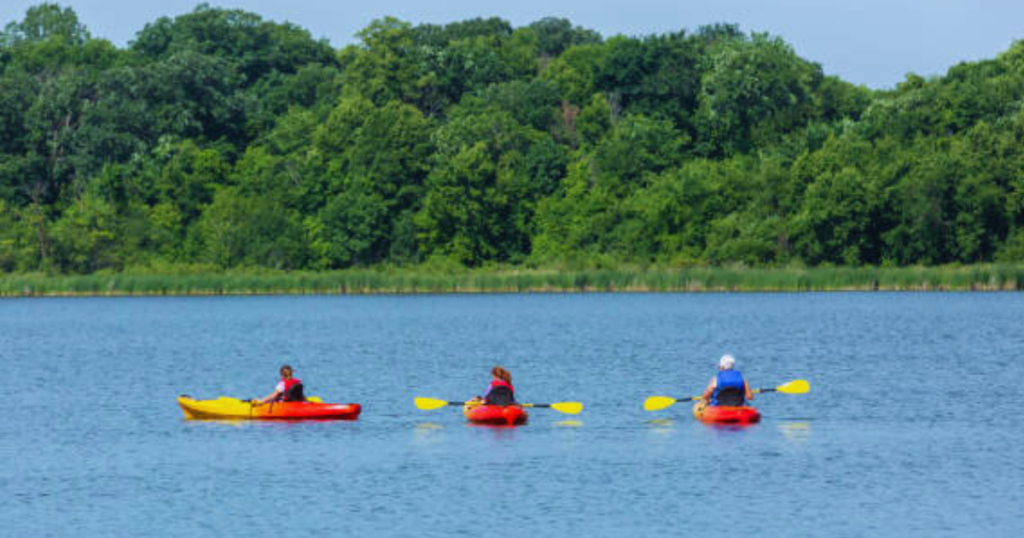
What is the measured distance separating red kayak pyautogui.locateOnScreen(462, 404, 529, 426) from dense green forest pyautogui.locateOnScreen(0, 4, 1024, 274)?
2570 inches

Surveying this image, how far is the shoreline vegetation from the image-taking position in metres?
84.9

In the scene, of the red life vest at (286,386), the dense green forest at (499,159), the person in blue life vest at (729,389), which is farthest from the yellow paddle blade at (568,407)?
the dense green forest at (499,159)

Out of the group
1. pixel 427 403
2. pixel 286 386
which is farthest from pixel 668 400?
pixel 286 386

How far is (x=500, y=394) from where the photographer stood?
33406 mm

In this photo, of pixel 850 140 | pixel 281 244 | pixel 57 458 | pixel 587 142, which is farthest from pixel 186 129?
pixel 57 458

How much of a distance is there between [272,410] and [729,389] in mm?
9650

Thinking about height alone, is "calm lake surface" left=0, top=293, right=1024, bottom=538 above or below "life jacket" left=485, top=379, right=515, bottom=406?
below

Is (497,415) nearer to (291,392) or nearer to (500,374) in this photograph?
(500,374)

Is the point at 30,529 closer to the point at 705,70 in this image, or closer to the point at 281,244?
the point at 281,244

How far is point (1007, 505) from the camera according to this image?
24609 mm

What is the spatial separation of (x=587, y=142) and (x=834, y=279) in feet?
120

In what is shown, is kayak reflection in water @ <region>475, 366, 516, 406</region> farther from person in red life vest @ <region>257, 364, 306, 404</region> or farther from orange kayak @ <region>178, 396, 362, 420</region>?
person in red life vest @ <region>257, 364, 306, 404</region>

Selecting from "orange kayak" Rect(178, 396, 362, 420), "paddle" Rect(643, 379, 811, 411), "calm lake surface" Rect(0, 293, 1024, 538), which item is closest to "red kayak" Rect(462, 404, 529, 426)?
"calm lake surface" Rect(0, 293, 1024, 538)

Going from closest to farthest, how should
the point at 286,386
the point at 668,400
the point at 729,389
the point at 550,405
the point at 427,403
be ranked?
the point at 729,389, the point at 550,405, the point at 286,386, the point at 668,400, the point at 427,403
